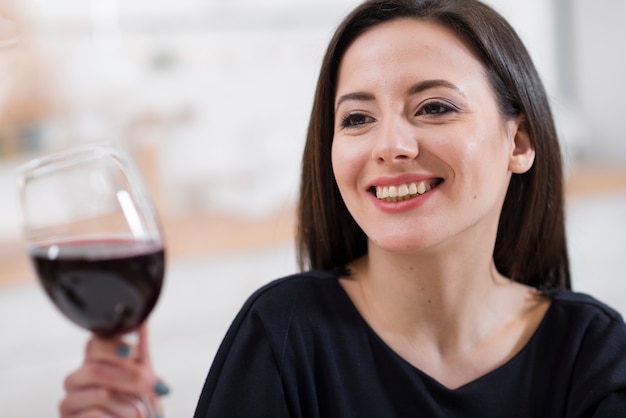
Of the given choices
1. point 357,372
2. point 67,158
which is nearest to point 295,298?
point 357,372

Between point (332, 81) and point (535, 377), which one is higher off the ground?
point (332, 81)

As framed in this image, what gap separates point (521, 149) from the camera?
1113mm

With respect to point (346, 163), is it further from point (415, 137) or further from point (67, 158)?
point (67, 158)

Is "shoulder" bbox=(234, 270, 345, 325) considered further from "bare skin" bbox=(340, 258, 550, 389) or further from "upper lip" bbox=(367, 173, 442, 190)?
"upper lip" bbox=(367, 173, 442, 190)

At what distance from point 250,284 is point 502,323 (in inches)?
61.8

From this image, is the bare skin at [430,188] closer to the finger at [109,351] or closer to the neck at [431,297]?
the neck at [431,297]

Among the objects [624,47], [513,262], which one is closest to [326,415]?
[513,262]

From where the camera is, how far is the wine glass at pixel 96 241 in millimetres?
854

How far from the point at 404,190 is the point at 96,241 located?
0.33 m

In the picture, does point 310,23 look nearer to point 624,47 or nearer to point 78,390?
point 624,47

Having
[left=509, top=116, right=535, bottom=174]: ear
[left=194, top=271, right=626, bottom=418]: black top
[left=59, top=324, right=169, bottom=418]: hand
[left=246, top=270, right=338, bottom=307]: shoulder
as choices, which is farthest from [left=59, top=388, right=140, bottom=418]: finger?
[left=509, top=116, right=535, bottom=174]: ear

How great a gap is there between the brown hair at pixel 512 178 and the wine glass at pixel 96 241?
297 millimetres

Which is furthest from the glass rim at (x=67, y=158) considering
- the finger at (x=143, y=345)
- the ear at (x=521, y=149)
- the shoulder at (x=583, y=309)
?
the shoulder at (x=583, y=309)

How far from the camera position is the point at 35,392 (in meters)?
2.39
